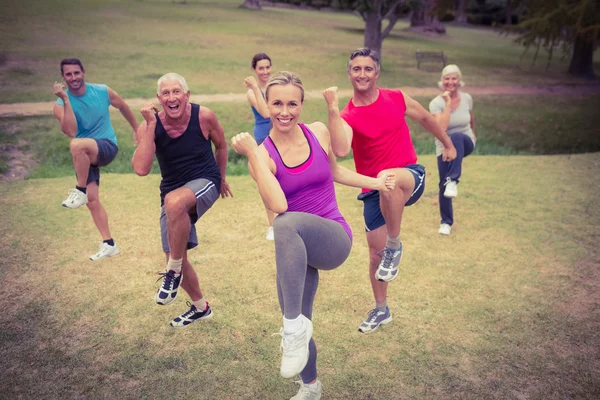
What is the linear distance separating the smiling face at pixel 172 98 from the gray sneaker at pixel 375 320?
254 cm

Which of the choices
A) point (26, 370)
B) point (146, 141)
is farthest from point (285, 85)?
point (26, 370)

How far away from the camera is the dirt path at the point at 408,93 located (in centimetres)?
1409

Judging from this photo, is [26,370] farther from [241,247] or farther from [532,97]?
[532,97]

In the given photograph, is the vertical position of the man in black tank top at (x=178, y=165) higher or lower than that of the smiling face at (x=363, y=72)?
lower

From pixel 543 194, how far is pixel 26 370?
8301 mm

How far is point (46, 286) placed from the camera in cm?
559

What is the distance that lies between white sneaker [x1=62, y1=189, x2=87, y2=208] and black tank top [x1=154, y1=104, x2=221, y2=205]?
76.2 inches

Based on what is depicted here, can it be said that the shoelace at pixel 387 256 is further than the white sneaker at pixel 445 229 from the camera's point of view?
No

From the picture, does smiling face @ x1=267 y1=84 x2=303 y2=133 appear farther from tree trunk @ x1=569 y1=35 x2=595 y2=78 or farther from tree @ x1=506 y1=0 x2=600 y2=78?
tree trunk @ x1=569 y1=35 x2=595 y2=78

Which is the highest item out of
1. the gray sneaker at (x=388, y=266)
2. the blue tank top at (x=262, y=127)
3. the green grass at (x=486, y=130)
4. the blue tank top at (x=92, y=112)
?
Answer: the blue tank top at (x=92, y=112)

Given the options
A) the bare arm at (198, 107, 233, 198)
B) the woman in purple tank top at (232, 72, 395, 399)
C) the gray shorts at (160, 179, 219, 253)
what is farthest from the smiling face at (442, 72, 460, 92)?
the gray shorts at (160, 179, 219, 253)

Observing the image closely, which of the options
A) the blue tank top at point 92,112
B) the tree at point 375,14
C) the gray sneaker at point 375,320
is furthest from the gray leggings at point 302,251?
the tree at point 375,14

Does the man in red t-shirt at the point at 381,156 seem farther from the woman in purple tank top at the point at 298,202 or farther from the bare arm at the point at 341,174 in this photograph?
the woman in purple tank top at the point at 298,202

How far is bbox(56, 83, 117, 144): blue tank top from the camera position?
241 inches
